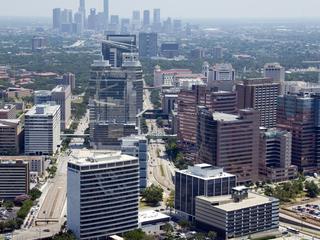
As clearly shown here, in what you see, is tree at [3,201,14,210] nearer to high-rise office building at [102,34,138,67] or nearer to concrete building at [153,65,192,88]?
high-rise office building at [102,34,138,67]

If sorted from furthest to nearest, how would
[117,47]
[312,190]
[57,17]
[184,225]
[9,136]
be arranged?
[57,17], [117,47], [9,136], [312,190], [184,225]

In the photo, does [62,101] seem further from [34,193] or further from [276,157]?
[34,193]

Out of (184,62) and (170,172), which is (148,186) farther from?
(184,62)

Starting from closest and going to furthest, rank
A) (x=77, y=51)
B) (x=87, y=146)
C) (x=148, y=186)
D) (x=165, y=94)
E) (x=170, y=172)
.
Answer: (x=148, y=186), (x=170, y=172), (x=87, y=146), (x=165, y=94), (x=77, y=51)

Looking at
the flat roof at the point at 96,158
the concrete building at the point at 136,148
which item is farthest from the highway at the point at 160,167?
the flat roof at the point at 96,158

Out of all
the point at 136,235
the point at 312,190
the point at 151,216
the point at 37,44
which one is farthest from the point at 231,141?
the point at 37,44

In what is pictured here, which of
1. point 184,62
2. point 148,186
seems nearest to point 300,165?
point 148,186
